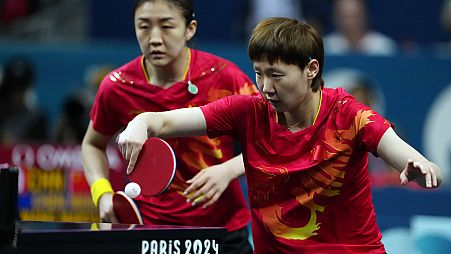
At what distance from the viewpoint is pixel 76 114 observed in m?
9.66

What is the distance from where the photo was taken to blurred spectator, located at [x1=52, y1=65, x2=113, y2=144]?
9539 mm

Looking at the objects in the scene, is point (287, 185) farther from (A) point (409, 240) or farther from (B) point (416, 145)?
(B) point (416, 145)

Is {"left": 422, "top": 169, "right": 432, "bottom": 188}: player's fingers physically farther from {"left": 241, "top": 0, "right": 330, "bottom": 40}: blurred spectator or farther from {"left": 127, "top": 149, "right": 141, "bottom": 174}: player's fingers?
{"left": 241, "top": 0, "right": 330, "bottom": 40}: blurred spectator

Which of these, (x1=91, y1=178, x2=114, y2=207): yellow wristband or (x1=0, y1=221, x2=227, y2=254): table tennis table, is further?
(x1=91, y1=178, x2=114, y2=207): yellow wristband

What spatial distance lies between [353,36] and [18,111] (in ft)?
11.7

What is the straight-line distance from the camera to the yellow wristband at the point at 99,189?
16.5ft

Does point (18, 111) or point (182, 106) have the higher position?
point (18, 111)

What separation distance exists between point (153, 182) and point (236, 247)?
1303mm

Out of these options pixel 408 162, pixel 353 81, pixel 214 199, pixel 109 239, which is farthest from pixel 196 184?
pixel 353 81

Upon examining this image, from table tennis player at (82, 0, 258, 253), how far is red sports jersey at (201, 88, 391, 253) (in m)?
0.77

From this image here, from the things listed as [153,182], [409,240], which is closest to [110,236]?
[153,182]

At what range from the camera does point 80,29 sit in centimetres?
1213

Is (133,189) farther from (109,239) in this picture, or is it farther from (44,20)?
(44,20)

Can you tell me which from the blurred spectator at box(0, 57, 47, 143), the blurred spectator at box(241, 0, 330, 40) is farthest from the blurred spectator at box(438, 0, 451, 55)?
the blurred spectator at box(0, 57, 47, 143)
